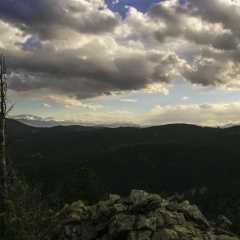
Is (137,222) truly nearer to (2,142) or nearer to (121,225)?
(121,225)

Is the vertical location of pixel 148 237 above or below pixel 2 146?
below

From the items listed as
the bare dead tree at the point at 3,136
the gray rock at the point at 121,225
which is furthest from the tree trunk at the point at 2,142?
the gray rock at the point at 121,225

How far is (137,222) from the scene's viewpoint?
27.5 metres

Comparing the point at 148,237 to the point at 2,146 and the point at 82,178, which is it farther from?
the point at 82,178

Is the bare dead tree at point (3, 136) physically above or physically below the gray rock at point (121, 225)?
above

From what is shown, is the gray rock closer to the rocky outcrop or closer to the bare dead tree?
the rocky outcrop

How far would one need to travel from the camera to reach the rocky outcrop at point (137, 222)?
85.7 ft

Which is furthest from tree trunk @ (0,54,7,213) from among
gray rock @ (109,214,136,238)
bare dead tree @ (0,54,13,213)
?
gray rock @ (109,214,136,238)

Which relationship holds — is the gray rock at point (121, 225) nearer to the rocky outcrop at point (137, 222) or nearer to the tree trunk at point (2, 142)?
the rocky outcrop at point (137, 222)

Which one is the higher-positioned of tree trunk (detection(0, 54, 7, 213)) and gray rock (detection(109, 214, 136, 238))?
tree trunk (detection(0, 54, 7, 213))

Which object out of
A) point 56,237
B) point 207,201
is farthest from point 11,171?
point 207,201

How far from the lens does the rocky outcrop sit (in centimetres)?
2611

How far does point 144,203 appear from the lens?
29734mm

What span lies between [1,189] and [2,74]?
1028 centimetres
